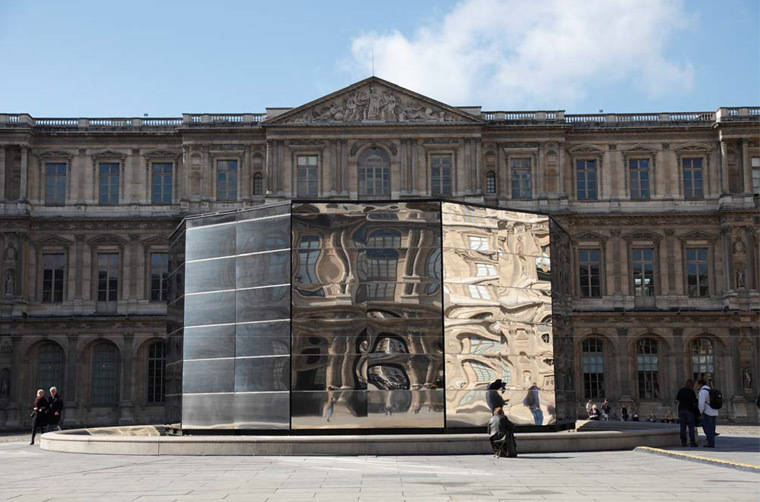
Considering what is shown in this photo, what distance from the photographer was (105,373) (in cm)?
5175

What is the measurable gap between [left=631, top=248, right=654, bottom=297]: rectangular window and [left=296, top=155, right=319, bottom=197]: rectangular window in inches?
670

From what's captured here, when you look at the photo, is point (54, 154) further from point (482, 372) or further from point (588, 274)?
point (482, 372)

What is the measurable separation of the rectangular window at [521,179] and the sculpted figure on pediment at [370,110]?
4.32 meters

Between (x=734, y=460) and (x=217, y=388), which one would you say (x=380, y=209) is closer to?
(x=217, y=388)

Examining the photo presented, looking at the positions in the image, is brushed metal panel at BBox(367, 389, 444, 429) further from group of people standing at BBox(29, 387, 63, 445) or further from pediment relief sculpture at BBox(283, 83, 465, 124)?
pediment relief sculpture at BBox(283, 83, 465, 124)

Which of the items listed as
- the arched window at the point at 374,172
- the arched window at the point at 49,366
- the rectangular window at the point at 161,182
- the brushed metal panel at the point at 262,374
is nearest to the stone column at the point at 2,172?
the rectangular window at the point at 161,182

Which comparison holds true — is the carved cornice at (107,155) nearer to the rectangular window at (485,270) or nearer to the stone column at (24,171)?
the stone column at (24,171)

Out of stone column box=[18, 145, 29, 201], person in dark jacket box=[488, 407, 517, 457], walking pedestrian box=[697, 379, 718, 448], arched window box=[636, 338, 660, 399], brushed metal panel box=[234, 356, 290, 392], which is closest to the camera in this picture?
person in dark jacket box=[488, 407, 517, 457]

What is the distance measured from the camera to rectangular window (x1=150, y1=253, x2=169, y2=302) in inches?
2051

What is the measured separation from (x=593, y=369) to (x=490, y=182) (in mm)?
11018

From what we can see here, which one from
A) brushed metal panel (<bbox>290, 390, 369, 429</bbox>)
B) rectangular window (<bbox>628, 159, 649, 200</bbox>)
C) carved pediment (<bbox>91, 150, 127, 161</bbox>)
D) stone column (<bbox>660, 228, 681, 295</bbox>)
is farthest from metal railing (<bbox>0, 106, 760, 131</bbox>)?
brushed metal panel (<bbox>290, 390, 369, 429</bbox>)

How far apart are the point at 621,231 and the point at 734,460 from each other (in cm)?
3350

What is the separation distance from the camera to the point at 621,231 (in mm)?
52188

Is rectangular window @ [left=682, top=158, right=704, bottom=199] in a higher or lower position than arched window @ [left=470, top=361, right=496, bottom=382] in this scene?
higher
